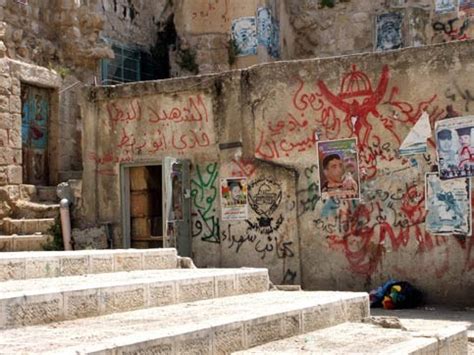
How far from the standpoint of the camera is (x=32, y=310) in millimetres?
5016

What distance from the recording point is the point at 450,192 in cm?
1005

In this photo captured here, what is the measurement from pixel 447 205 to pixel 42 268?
18.4 ft

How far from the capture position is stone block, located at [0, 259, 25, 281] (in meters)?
6.31

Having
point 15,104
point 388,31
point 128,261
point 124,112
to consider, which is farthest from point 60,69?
point 128,261

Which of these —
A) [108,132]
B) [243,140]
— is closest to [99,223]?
[108,132]

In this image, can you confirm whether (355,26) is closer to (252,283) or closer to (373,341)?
(252,283)

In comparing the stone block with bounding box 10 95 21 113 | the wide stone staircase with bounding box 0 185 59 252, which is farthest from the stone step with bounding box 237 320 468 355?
the stone block with bounding box 10 95 21 113

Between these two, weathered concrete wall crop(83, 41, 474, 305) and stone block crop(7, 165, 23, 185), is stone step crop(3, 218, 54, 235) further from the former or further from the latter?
stone block crop(7, 165, 23, 185)

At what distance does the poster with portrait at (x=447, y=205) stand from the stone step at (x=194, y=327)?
3.66 meters

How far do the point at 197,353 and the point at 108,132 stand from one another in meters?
8.71

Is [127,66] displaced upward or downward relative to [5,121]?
upward

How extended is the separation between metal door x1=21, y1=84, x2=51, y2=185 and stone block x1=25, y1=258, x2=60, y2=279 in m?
8.70

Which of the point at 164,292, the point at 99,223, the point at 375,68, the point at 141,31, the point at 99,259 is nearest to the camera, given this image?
the point at 164,292

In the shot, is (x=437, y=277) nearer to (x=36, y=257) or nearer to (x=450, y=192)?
(x=450, y=192)
